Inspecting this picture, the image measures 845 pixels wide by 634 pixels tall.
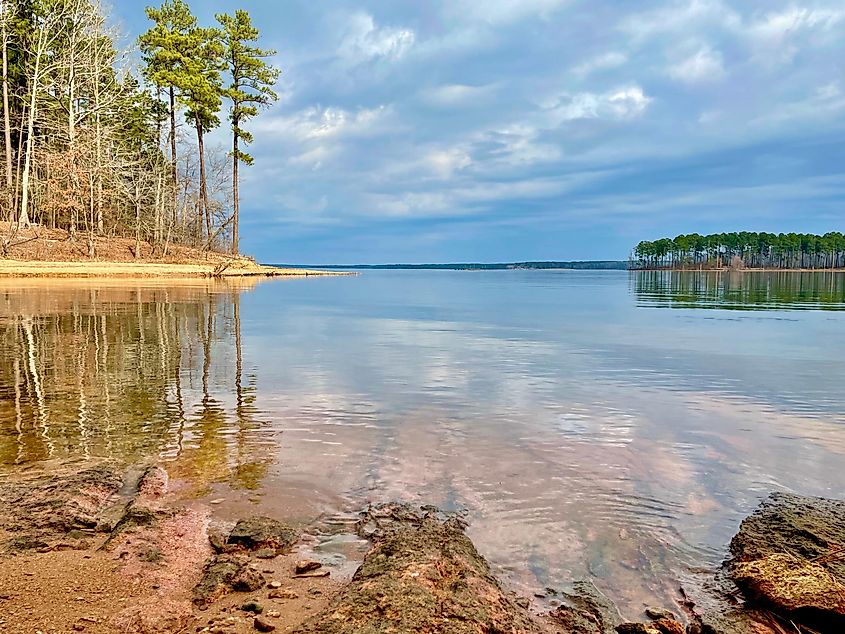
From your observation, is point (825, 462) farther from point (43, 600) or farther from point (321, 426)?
point (43, 600)

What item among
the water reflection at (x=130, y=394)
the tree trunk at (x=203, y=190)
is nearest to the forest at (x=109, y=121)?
the tree trunk at (x=203, y=190)

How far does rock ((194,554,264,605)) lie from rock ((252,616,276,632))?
1.22 feet

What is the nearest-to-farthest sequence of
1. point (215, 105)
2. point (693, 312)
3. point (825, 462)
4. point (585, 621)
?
point (585, 621) < point (825, 462) < point (693, 312) < point (215, 105)

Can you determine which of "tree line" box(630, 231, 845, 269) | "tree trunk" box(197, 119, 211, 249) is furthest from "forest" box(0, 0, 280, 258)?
"tree line" box(630, 231, 845, 269)

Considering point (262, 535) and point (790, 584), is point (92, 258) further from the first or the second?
point (790, 584)

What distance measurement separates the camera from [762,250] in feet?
602

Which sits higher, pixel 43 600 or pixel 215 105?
pixel 215 105

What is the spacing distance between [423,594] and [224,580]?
3.88 feet

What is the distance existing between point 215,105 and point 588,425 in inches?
1941

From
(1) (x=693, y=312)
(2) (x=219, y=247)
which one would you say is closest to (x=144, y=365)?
(1) (x=693, y=312)

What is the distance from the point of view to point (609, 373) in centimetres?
1100

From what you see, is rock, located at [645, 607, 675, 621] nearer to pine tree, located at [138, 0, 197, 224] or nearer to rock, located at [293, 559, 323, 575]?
rock, located at [293, 559, 323, 575]

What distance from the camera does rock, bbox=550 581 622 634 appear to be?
3.15 metres

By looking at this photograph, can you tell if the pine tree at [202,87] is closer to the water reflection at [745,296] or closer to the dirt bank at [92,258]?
the dirt bank at [92,258]
